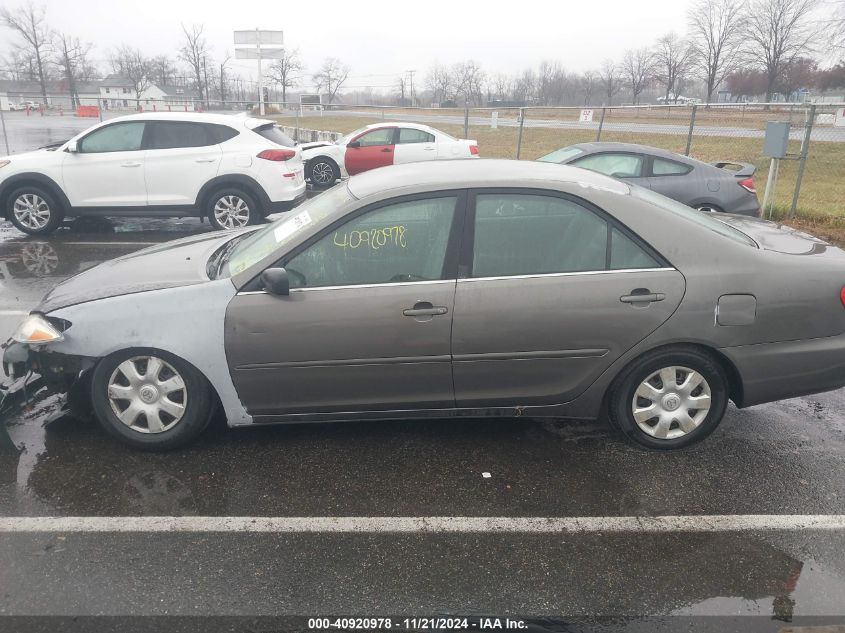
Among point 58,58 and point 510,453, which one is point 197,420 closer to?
point 510,453

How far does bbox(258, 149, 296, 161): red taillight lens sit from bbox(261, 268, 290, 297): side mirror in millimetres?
6065

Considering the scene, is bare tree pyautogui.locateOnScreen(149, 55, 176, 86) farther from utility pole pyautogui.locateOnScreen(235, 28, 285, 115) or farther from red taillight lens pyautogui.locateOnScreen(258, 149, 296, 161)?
red taillight lens pyautogui.locateOnScreen(258, 149, 296, 161)

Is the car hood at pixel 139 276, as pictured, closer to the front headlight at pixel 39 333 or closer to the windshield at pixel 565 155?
the front headlight at pixel 39 333

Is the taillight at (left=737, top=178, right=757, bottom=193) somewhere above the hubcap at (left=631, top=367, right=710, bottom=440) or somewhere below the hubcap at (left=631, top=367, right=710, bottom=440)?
above

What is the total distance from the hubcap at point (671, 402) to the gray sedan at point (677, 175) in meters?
5.47

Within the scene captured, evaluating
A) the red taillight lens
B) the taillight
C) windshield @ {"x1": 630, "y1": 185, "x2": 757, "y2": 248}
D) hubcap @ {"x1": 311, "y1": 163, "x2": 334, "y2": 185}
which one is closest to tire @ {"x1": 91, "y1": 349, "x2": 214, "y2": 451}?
windshield @ {"x1": 630, "y1": 185, "x2": 757, "y2": 248}

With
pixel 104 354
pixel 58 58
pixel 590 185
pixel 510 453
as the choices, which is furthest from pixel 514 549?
pixel 58 58

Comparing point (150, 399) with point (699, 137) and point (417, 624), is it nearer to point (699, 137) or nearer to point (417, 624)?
point (417, 624)

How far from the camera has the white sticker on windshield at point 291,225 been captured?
3521 mm

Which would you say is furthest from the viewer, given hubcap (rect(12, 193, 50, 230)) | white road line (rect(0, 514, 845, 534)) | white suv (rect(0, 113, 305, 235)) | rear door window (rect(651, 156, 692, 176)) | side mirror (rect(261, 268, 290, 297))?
hubcap (rect(12, 193, 50, 230))

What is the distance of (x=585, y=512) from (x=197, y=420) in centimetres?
210

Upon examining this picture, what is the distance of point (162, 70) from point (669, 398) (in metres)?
83.9

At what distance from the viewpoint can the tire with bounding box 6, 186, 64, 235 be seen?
8719mm

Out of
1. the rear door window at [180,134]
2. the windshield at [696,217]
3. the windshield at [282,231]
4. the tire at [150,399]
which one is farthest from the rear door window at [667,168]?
the tire at [150,399]
